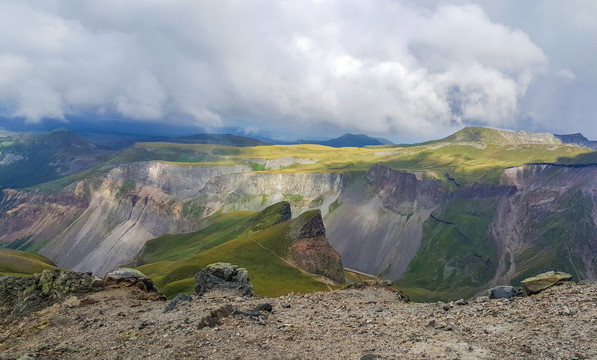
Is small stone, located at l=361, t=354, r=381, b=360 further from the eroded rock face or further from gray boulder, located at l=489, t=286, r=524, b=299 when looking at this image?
the eroded rock face

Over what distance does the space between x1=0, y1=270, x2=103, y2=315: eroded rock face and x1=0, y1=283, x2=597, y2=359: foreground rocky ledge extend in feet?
7.39

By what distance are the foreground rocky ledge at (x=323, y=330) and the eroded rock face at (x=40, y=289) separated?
2.25 metres

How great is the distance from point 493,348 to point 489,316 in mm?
5295

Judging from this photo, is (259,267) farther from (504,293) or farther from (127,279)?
(504,293)

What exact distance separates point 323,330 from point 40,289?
2642 centimetres

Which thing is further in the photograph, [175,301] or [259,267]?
[259,267]

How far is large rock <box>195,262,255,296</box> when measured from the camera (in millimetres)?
41312

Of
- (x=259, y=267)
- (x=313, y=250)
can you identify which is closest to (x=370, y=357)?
(x=259, y=267)

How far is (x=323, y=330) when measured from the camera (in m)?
22.1

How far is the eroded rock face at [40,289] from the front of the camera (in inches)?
1310

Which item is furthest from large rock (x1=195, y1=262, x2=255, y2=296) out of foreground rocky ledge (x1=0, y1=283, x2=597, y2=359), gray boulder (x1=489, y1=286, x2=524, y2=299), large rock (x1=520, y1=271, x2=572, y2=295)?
large rock (x1=520, y1=271, x2=572, y2=295)

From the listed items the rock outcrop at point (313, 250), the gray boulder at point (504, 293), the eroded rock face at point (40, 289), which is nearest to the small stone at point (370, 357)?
the gray boulder at point (504, 293)

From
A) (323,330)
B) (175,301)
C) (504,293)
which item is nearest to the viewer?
(323,330)

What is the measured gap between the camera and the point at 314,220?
5295 inches
